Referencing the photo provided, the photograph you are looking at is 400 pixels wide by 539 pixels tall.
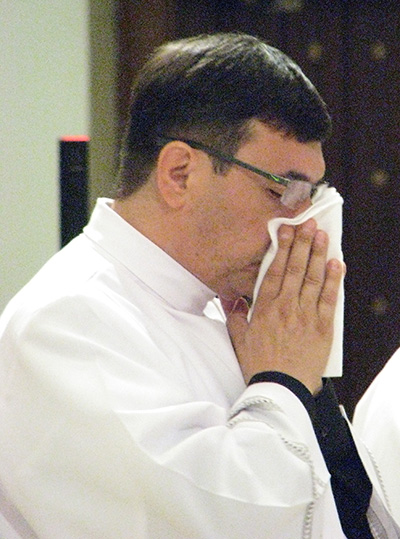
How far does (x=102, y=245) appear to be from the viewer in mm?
1915

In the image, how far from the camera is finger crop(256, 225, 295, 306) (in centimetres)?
191

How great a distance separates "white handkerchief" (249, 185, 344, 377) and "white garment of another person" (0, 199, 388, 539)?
0.71 ft

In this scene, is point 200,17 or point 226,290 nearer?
point 226,290

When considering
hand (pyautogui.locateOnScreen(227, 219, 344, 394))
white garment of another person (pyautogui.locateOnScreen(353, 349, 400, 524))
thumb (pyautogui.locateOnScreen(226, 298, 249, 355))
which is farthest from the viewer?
white garment of another person (pyautogui.locateOnScreen(353, 349, 400, 524))

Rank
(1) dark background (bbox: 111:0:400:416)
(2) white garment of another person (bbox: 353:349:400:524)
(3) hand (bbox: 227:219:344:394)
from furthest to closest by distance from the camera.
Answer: (1) dark background (bbox: 111:0:400:416), (2) white garment of another person (bbox: 353:349:400:524), (3) hand (bbox: 227:219:344:394)

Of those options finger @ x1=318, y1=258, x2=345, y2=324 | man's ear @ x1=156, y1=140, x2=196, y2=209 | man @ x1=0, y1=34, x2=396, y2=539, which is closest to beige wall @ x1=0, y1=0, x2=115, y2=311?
man @ x1=0, y1=34, x2=396, y2=539

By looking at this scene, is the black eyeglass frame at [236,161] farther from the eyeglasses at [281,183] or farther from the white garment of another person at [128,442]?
the white garment of another person at [128,442]

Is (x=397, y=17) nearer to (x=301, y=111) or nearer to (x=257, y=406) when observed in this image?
(x=301, y=111)

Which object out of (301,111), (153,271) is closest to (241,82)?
(301,111)

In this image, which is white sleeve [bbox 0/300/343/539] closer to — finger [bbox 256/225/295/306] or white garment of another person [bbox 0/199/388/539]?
white garment of another person [bbox 0/199/388/539]

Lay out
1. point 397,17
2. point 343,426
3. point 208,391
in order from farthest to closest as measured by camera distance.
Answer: point 397,17, point 343,426, point 208,391

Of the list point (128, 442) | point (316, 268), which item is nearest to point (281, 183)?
point (316, 268)

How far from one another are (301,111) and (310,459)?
2.17ft

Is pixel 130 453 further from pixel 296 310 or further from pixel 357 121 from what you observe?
pixel 357 121
